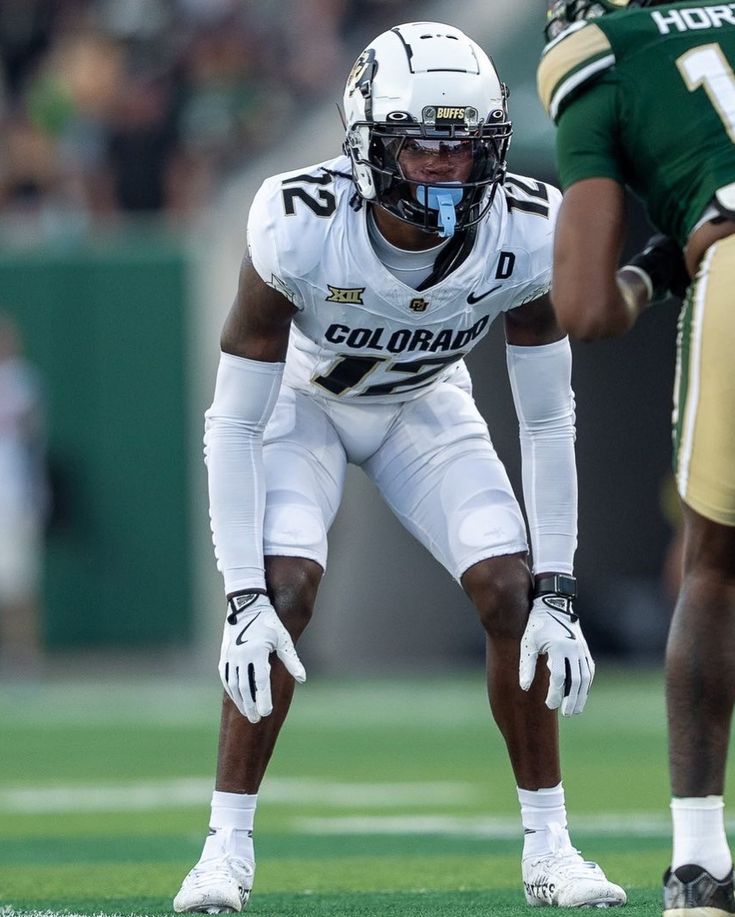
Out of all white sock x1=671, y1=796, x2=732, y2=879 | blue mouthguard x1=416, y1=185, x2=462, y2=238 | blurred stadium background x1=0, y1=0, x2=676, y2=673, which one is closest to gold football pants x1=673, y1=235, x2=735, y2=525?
white sock x1=671, y1=796, x2=732, y2=879

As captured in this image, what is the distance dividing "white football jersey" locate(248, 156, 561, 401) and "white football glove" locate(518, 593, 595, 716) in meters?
0.70

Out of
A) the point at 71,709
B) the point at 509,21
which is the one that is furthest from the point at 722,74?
the point at 509,21

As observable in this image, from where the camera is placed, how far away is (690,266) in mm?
3381

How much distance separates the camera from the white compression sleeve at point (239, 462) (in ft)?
13.8

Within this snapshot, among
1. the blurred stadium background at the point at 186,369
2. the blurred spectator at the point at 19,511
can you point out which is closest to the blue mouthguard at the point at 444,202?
the blurred stadium background at the point at 186,369

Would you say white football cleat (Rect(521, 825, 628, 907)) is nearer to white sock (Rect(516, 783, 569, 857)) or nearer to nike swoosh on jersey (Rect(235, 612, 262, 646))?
white sock (Rect(516, 783, 569, 857))

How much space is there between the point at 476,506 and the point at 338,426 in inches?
16.5

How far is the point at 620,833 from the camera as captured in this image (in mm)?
5566

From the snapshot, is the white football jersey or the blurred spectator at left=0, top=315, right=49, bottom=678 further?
the blurred spectator at left=0, top=315, right=49, bottom=678

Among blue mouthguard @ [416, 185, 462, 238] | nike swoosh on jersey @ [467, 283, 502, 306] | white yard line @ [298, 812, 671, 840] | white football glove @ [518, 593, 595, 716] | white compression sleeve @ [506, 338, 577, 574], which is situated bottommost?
white yard line @ [298, 812, 671, 840]

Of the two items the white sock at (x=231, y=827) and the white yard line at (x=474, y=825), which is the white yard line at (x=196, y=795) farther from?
the white sock at (x=231, y=827)

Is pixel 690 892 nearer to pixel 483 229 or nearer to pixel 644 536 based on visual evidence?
pixel 483 229

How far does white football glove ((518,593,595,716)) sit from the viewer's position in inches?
163

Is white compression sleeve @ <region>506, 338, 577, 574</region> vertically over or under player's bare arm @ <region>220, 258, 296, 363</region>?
under
